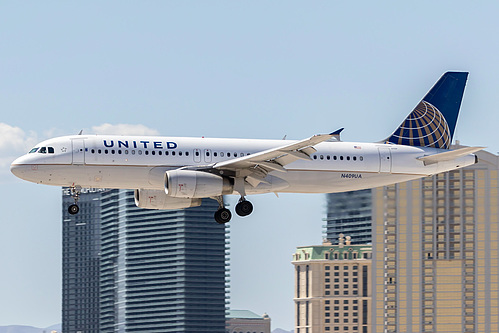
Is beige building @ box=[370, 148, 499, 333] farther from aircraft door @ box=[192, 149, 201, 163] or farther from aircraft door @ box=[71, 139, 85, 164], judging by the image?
aircraft door @ box=[71, 139, 85, 164]

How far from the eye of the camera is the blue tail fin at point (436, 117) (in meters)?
72.4

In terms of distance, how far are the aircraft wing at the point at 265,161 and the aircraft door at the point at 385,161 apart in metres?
6.70

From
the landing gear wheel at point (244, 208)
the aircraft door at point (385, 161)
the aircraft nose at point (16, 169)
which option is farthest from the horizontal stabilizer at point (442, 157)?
the aircraft nose at point (16, 169)

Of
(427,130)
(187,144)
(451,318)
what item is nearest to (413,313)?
(451,318)

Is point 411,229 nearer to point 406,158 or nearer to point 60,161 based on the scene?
point 406,158

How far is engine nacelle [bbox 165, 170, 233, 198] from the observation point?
6209 centimetres

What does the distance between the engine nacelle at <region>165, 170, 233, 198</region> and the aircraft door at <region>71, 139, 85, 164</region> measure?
4.57m

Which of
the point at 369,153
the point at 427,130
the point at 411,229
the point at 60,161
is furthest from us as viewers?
the point at 411,229

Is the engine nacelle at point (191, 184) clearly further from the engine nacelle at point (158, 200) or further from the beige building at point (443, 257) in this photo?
the beige building at point (443, 257)

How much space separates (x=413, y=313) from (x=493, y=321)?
37.6 feet

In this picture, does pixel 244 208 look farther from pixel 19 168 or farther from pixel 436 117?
pixel 436 117

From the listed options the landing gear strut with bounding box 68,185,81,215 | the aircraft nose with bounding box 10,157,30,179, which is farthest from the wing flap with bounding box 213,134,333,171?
the aircraft nose with bounding box 10,157,30,179

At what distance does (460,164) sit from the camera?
228 ft

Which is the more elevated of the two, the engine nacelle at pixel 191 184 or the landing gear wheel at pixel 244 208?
the engine nacelle at pixel 191 184
